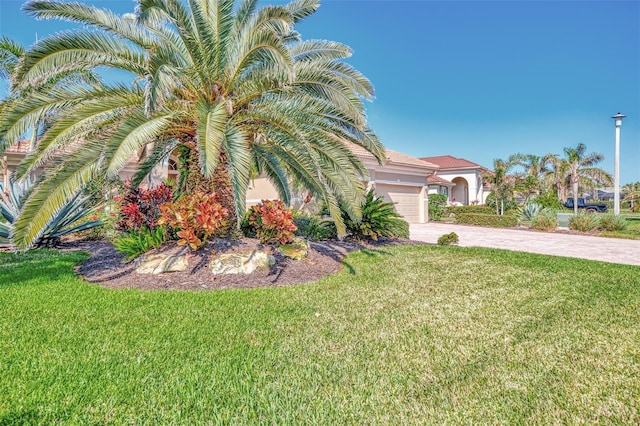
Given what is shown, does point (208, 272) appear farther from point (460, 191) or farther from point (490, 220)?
point (460, 191)

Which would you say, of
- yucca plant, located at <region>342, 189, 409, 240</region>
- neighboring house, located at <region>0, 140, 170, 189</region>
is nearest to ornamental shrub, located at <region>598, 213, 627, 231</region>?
yucca plant, located at <region>342, 189, 409, 240</region>

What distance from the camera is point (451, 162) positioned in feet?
119

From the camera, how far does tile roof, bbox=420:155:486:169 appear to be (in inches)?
1353

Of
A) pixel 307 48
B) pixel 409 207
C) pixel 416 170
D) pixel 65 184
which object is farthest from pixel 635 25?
pixel 65 184

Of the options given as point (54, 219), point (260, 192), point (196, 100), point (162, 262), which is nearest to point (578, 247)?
point (196, 100)

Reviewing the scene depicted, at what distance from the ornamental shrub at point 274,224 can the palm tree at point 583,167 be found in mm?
33815

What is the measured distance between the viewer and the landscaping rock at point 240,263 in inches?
248

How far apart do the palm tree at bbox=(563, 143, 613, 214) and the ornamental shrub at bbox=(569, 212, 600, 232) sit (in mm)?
18317

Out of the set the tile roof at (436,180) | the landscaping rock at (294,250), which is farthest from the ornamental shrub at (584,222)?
the tile roof at (436,180)

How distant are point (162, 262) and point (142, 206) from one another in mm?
2291

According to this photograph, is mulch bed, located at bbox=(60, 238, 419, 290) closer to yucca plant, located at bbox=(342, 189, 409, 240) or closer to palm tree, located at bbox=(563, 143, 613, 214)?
yucca plant, located at bbox=(342, 189, 409, 240)

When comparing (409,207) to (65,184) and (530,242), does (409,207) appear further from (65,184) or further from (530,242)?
(65,184)

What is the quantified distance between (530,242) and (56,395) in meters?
13.9

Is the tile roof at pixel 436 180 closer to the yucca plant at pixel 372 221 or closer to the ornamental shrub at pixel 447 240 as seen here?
the ornamental shrub at pixel 447 240
